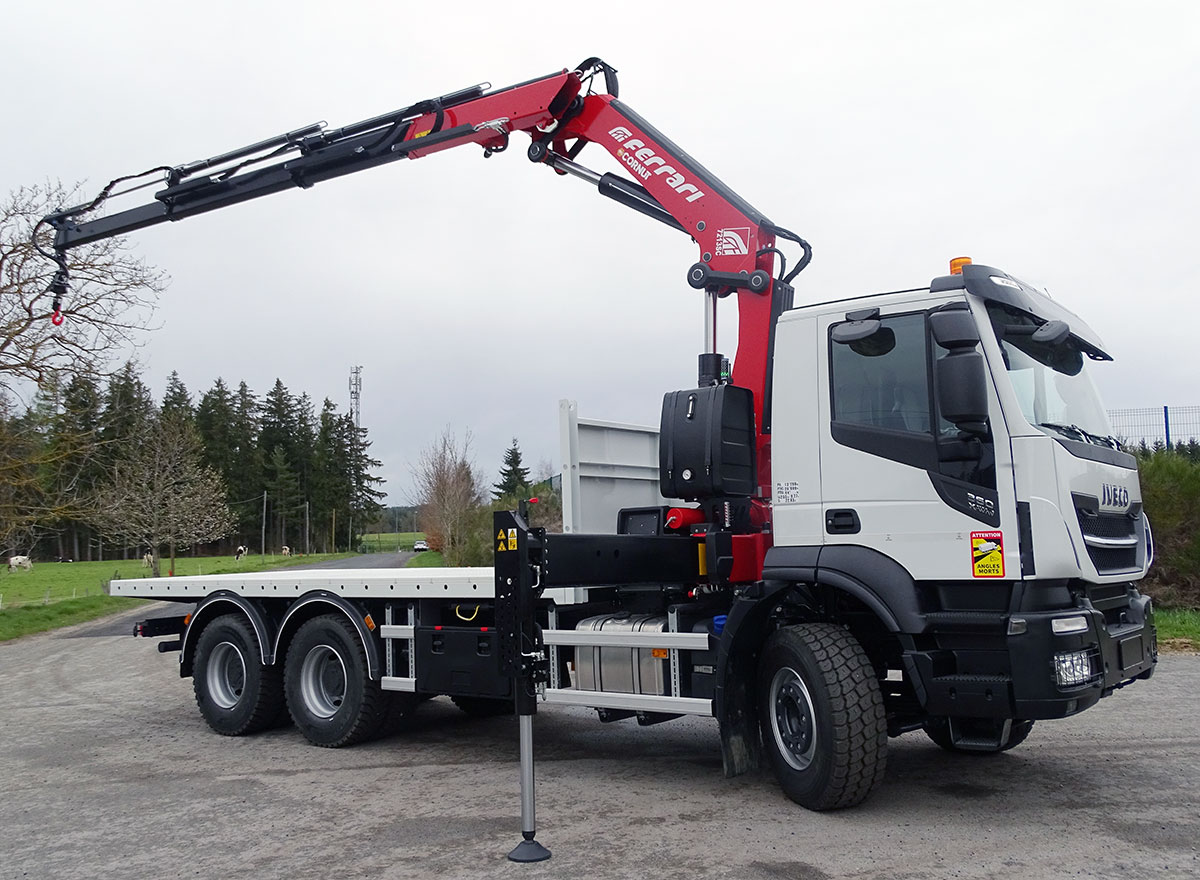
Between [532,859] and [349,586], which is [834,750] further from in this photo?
[349,586]

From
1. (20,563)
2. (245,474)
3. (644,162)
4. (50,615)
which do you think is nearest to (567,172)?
(644,162)

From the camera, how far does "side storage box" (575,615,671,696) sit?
22.5ft

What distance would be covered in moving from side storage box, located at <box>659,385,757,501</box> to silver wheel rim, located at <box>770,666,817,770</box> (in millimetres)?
1293

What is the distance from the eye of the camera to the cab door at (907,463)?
5.54 metres

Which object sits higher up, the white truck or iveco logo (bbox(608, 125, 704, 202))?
Result: iveco logo (bbox(608, 125, 704, 202))

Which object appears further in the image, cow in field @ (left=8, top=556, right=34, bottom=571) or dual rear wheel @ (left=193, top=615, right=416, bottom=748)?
cow in field @ (left=8, top=556, right=34, bottom=571)

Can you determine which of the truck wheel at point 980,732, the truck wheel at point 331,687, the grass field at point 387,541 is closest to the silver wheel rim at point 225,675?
the truck wheel at point 331,687

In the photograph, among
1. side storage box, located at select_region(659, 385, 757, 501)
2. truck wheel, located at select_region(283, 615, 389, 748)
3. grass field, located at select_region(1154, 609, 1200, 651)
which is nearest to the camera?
side storage box, located at select_region(659, 385, 757, 501)

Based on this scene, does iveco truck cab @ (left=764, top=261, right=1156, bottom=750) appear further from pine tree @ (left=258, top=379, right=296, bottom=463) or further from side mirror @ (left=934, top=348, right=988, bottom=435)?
pine tree @ (left=258, top=379, right=296, bottom=463)

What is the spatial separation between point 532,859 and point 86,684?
10002mm

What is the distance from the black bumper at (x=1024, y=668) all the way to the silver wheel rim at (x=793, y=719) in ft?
2.16

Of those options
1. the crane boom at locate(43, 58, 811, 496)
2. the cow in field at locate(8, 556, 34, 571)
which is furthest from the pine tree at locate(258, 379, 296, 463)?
the crane boom at locate(43, 58, 811, 496)

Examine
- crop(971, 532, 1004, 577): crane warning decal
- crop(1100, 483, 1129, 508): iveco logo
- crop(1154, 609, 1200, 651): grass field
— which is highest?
crop(1100, 483, 1129, 508): iveco logo

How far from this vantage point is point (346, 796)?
22.4ft
